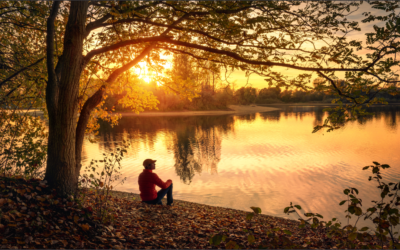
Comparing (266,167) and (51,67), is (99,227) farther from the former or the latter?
(266,167)

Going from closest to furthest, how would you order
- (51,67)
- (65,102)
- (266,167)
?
1. (51,67)
2. (65,102)
3. (266,167)

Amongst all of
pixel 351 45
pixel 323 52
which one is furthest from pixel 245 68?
pixel 351 45

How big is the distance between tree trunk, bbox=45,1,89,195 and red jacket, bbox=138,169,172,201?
1.74 metres

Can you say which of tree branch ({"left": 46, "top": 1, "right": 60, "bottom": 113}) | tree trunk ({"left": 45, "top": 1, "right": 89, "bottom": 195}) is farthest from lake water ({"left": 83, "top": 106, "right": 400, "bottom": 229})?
tree branch ({"left": 46, "top": 1, "right": 60, "bottom": 113})

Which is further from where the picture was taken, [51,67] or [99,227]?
[51,67]

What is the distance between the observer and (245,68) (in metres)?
6.85

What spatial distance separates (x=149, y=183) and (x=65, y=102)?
3.05 metres

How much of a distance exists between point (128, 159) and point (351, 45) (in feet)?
50.5

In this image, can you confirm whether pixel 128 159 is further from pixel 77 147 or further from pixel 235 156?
pixel 77 147

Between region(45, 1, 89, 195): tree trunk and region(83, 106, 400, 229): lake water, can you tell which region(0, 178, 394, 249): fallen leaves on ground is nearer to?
region(45, 1, 89, 195): tree trunk

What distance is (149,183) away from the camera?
692 centimetres

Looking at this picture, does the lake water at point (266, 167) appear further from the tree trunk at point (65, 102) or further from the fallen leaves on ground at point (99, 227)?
the tree trunk at point (65, 102)

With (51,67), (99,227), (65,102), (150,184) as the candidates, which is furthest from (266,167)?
(51,67)

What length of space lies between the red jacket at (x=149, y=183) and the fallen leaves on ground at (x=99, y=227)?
0.31 metres
